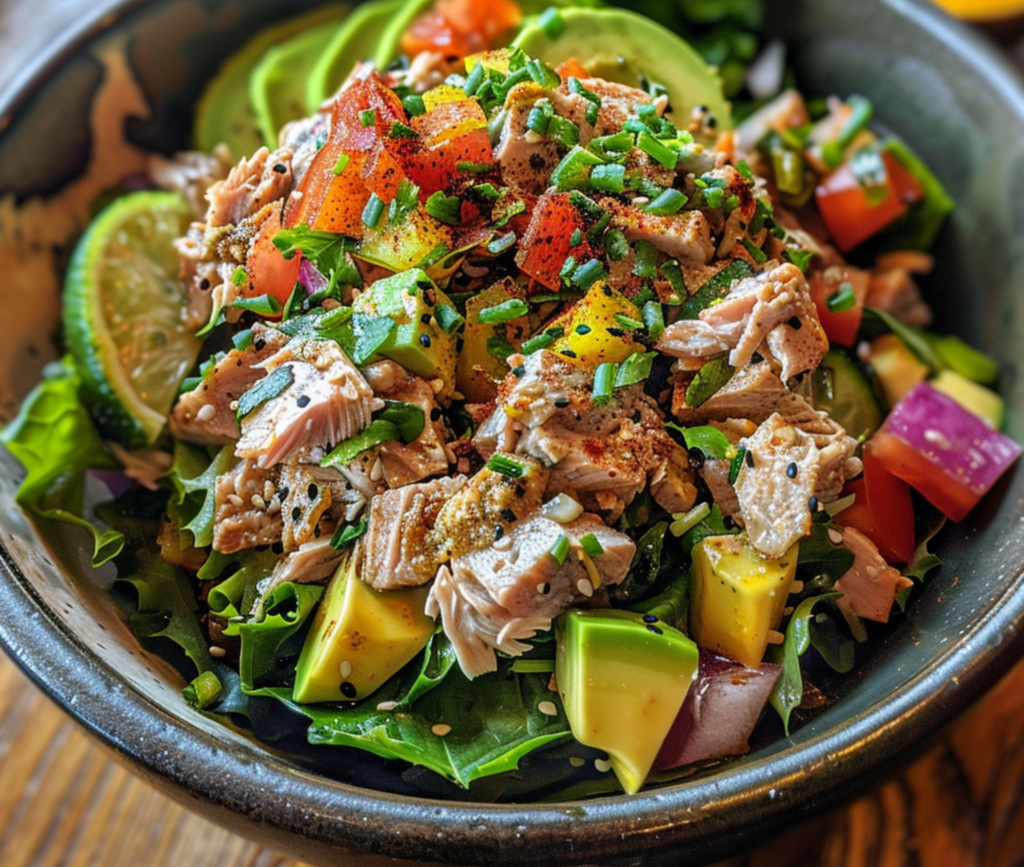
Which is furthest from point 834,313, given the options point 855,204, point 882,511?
point 855,204

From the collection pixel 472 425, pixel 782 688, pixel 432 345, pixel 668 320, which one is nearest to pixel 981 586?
pixel 782 688

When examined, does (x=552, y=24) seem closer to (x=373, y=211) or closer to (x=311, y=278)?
(x=373, y=211)

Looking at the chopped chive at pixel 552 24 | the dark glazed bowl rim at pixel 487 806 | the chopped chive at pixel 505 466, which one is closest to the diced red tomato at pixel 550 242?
the chopped chive at pixel 505 466

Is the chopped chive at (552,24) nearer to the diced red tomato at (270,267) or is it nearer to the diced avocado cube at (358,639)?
the diced red tomato at (270,267)

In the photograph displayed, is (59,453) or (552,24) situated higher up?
(552,24)

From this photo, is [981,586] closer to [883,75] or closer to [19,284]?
[883,75]
